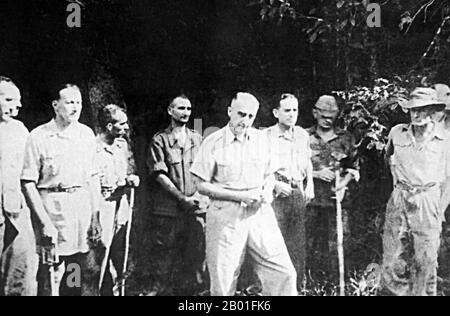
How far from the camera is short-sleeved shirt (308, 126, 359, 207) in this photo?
4664 millimetres

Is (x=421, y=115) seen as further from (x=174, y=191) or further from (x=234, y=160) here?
(x=174, y=191)

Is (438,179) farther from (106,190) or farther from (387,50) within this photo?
(106,190)

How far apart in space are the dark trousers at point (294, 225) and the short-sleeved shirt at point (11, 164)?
1.67 m

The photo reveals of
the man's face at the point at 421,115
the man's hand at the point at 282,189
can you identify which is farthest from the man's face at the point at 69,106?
the man's face at the point at 421,115

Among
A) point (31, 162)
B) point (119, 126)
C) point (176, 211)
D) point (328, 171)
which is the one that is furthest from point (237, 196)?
point (31, 162)

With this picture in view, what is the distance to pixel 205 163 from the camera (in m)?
4.62

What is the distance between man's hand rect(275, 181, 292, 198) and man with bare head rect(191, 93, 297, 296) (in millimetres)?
46

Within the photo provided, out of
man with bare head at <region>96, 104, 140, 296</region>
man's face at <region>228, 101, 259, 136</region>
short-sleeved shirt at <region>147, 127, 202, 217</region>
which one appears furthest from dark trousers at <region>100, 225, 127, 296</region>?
man's face at <region>228, 101, 259, 136</region>

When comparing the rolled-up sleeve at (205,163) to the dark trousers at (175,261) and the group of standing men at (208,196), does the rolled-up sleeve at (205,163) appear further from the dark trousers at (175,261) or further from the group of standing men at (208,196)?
the dark trousers at (175,261)

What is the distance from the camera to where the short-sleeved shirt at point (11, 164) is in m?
4.56

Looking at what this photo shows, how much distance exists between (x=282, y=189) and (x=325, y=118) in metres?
0.55

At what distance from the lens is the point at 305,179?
15.3 ft

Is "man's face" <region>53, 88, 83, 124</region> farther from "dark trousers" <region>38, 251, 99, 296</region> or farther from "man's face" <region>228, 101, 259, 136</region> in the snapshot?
"man's face" <region>228, 101, 259, 136</region>

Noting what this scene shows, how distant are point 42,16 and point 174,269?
1865mm
